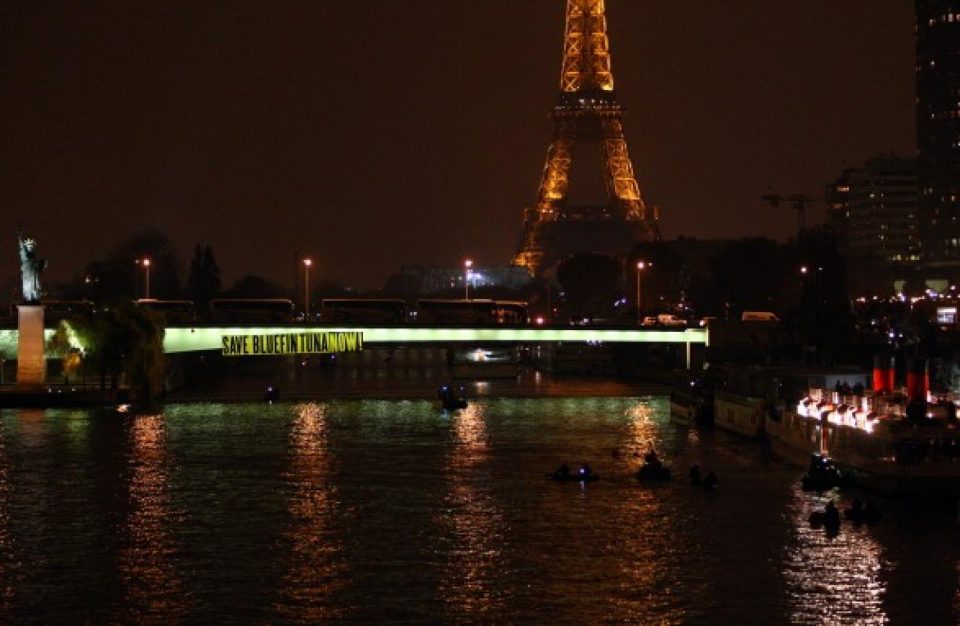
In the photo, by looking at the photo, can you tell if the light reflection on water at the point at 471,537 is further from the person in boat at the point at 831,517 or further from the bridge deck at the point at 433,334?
the bridge deck at the point at 433,334

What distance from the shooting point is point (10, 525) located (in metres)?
28.8

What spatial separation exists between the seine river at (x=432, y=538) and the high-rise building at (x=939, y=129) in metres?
106

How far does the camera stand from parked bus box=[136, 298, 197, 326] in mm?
60422

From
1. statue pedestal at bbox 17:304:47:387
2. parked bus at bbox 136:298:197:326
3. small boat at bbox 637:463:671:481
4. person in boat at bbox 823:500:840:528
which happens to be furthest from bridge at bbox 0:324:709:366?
person in boat at bbox 823:500:840:528

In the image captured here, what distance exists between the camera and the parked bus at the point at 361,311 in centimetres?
6825

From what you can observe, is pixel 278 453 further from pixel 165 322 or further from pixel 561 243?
pixel 561 243

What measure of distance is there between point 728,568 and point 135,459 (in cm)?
1666

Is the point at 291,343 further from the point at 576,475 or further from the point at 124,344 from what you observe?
the point at 576,475

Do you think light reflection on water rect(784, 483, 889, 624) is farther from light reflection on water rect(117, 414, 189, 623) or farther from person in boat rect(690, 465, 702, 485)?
light reflection on water rect(117, 414, 189, 623)

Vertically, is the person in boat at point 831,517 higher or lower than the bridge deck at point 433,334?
A: lower

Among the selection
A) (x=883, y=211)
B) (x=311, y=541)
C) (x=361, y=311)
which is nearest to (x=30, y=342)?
(x=361, y=311)

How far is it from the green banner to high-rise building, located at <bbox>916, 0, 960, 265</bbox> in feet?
302

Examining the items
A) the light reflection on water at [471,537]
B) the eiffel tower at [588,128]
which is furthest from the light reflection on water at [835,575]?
the eiffel tower at [588,128]

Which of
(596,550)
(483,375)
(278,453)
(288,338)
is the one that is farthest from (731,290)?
(596,550)
